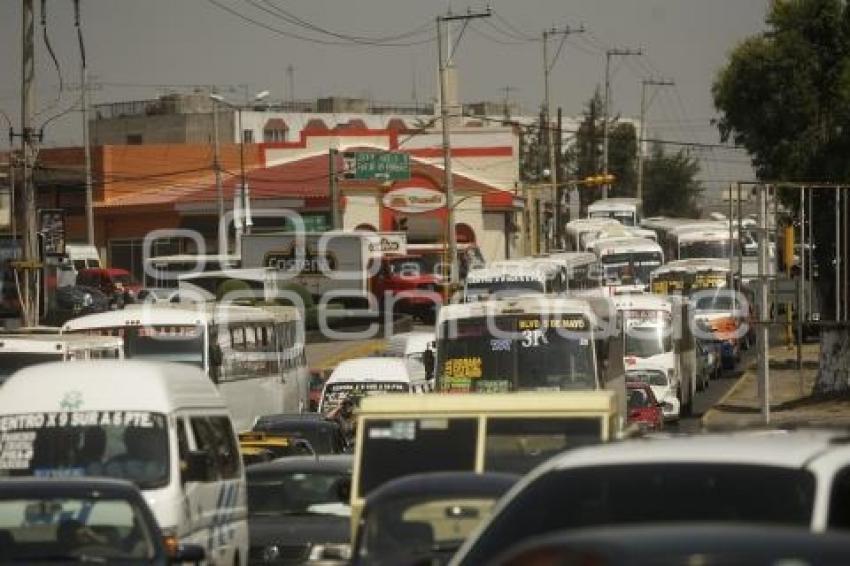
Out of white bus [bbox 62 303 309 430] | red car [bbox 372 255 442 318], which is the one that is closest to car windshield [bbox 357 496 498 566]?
white bus [bbox 62 303 309 430]

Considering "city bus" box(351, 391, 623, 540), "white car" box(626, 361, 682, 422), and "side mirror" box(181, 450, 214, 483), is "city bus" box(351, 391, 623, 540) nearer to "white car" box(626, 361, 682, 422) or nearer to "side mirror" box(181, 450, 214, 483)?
"side mirror" box(181, 450, 214, 483)

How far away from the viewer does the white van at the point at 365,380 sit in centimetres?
3569

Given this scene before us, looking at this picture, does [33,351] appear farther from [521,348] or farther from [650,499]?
[650,499]

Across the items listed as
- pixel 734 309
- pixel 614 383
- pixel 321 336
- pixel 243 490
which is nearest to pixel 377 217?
pixel 321 336

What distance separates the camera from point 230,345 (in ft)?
119

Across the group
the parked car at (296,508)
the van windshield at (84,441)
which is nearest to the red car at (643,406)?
the parked car at (296,508)

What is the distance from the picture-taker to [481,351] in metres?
26.3

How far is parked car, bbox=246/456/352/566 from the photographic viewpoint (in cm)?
1755

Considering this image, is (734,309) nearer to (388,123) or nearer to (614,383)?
(614,383)

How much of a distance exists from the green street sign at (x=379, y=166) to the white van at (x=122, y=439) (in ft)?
222

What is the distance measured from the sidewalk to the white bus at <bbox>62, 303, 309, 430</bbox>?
8.24m

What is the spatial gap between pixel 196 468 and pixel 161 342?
1783 cm

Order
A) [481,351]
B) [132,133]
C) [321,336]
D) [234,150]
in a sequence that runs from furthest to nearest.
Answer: [132,133] < [234,150] < [321,336] < [481,351]

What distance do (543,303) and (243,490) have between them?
9505 mm
